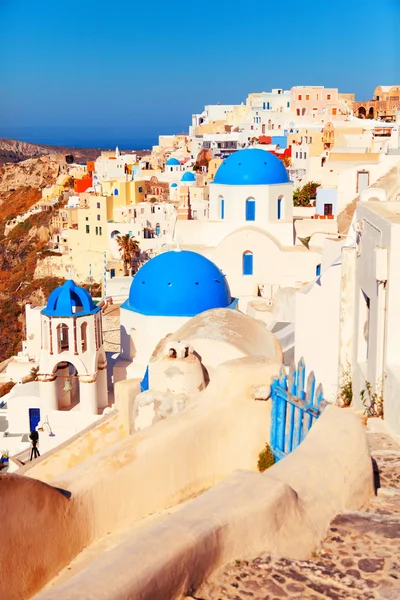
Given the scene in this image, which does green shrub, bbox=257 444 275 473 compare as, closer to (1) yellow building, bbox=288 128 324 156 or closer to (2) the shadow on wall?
(2) the shadow on wall

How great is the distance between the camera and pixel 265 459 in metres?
6.06

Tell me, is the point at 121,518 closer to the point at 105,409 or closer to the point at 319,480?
the point at 319,480

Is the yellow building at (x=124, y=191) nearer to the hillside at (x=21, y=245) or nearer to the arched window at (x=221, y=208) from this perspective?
the hillside at (x=21, y=245)

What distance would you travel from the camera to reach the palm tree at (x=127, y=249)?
1374 inches

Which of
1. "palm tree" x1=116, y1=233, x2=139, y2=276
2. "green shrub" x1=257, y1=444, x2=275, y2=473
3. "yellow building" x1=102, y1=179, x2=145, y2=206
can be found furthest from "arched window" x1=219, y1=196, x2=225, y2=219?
"yellow building" x1=102, y1=179, x2=145, y2=206

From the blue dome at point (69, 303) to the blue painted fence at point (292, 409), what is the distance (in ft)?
26.3

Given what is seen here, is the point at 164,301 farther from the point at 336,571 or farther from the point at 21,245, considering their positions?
the point at 21,245

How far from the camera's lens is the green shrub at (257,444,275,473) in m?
6.02

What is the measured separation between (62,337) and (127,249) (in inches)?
817

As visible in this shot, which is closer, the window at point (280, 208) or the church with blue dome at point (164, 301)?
the church with blue dome at point (164, 301)

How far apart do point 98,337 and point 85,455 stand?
16.3ft

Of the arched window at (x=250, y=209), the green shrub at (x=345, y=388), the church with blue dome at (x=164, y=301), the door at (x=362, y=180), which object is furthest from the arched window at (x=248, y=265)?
the green shrub at (x=345, y=388)

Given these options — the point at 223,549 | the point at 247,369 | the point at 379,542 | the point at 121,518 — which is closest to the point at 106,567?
the point at 223,549

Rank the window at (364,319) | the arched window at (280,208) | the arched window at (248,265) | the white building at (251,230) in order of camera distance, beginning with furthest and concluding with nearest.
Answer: the arched window at (280,208) < the arched window at (248,265) < the white building at (251,230) < the window at (364,319)
